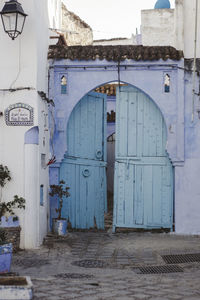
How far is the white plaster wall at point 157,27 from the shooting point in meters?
20.3

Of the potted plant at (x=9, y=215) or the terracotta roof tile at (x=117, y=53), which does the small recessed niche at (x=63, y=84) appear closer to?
the terracotta roof tile at (x=117, y=53)

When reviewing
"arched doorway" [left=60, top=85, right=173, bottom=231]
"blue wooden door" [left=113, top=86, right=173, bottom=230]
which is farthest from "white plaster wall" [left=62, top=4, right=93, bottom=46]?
"blue wooden door" [left=113, top=86, right=173, bottom=230]

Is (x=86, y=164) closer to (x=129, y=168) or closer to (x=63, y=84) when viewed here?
(x=129, y=168)

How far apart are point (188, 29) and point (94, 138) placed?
135 inches

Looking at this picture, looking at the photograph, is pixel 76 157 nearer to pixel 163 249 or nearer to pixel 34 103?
pixel 34 103

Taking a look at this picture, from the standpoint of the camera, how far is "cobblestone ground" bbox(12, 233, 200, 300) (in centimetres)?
630

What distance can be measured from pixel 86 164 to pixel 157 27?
1021 cm

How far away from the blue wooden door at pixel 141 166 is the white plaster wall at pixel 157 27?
903cm

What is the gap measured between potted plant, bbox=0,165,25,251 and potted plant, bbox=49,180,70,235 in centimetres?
131

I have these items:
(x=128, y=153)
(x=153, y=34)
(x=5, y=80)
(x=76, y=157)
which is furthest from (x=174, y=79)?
(x=153, y=34)

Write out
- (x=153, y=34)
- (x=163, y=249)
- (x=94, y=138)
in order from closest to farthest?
1. (x=163, y=249)
2. (x=94, y=138)
3. (x=153, y=34)

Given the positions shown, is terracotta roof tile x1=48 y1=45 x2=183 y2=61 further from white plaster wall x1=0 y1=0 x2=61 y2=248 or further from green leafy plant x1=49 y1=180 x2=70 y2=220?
green leafy plant x1=49 y1=180 x2=70 y2=220

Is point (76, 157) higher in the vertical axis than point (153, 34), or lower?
lower

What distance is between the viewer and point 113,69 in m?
11.7
